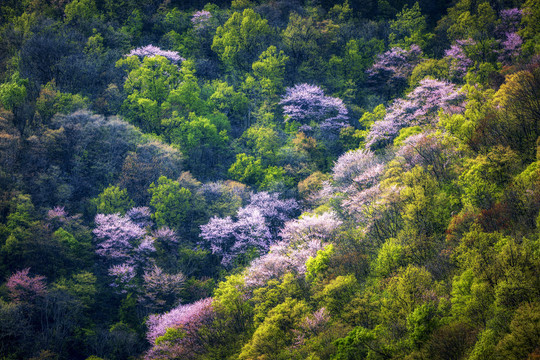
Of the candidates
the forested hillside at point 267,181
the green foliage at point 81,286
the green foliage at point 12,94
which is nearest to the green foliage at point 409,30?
the forested hillside at point 267,181

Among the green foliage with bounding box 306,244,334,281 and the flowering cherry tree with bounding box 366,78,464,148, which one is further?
the flowering cherry tree with bounding box 366,78,464,148

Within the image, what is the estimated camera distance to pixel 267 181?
47781mm

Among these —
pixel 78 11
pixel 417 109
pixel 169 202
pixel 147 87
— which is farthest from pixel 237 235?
pixel 78 11

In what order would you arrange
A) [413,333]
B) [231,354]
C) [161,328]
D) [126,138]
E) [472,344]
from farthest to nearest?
[126,138], [161,328], [231,354], [413,333], [472,344]

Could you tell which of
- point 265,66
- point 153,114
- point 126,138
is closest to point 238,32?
point 265,66

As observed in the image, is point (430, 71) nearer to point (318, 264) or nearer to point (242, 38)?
point (242, 38)

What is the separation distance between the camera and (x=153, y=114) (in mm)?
49656

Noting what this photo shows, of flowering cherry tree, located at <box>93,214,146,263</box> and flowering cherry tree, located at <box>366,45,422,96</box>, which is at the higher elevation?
flowering cherry tree, located at <box>366,45,422,96</box>

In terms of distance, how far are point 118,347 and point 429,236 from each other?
25166 millimetres

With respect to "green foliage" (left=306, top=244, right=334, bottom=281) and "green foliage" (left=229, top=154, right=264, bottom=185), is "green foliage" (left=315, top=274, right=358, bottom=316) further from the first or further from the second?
"green foliage" (left=229, top=154, right=264, bottom=185)

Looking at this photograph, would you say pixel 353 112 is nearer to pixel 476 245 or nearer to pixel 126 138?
pixel 126 138

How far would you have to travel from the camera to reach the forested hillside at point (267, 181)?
24.3 metres

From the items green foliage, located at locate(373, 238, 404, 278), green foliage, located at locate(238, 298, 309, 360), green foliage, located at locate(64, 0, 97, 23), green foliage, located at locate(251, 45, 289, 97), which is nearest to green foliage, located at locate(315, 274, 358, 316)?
green foliage, located at locate(238, 298, 309, 360)

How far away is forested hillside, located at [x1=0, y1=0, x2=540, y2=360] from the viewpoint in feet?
79.7
